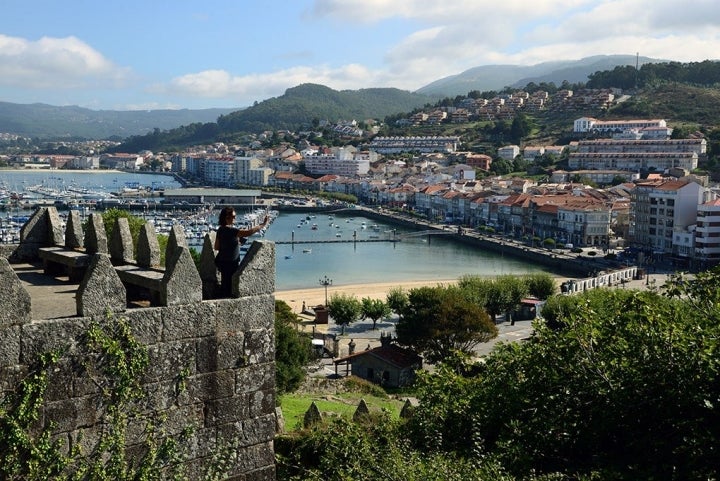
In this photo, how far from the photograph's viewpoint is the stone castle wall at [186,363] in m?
3.26

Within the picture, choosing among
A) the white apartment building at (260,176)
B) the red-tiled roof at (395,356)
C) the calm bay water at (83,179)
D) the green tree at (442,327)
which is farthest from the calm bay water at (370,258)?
the calm bay water at (83,179)

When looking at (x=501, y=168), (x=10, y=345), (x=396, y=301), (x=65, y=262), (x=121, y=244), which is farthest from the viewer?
(x=501, y=168)

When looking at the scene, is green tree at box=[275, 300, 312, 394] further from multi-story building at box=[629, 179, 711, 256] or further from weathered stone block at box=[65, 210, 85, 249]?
multi-story building at box=[629, 179, 711, 256]

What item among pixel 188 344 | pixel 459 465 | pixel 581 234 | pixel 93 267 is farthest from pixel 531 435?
pixel 581 234

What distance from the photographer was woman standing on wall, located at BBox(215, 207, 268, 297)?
418 centimetres

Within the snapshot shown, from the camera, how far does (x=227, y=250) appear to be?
4.26 meters

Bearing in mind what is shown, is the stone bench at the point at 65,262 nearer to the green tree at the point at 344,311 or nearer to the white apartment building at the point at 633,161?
the green tree at the point at 344,311

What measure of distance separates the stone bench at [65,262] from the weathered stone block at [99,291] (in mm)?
1349

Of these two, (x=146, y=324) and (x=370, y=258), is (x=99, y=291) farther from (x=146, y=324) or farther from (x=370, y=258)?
(x=370, y=258)

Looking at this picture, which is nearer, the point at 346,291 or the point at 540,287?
the point at 540,287

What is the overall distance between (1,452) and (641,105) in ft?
448

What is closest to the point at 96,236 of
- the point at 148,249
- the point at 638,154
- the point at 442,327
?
the point at 148,249

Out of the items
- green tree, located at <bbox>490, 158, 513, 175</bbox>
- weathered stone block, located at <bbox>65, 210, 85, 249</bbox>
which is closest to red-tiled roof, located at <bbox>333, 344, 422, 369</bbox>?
weathered stone block, located at <bbox>65, 210, 85, 249</bbox>

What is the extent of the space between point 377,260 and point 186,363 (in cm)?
5435
